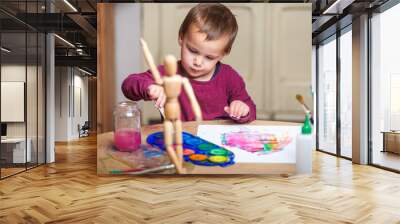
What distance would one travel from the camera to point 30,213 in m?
5.23

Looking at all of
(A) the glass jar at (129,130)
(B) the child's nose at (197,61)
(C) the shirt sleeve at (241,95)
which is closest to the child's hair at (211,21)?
(B) the child's nose at (197,61)

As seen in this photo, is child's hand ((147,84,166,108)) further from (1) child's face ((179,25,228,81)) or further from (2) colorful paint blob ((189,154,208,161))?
(2) colorful paint blob ((189,154,208,161))

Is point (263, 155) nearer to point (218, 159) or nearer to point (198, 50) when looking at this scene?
point (218, 159)

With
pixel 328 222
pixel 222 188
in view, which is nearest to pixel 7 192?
pixel 222 188

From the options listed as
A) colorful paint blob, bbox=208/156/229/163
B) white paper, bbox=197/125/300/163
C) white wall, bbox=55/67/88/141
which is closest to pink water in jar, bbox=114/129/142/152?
white paper, bbox=197/125/300/163

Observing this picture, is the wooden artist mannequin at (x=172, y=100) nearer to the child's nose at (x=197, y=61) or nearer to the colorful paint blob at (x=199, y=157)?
the child's nose at (x=197, y=61)

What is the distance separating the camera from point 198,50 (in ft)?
14.6

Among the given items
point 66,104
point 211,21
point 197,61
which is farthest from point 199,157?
point 66,104

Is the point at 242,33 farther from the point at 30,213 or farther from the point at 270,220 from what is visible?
the point at 30,213

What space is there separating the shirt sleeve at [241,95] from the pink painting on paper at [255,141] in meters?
0.26

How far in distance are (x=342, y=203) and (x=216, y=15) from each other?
316 cm

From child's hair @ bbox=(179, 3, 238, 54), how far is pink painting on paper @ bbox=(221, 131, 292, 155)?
205 cm

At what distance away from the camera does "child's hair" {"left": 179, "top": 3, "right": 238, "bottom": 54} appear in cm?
441

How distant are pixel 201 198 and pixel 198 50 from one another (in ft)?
8.35
